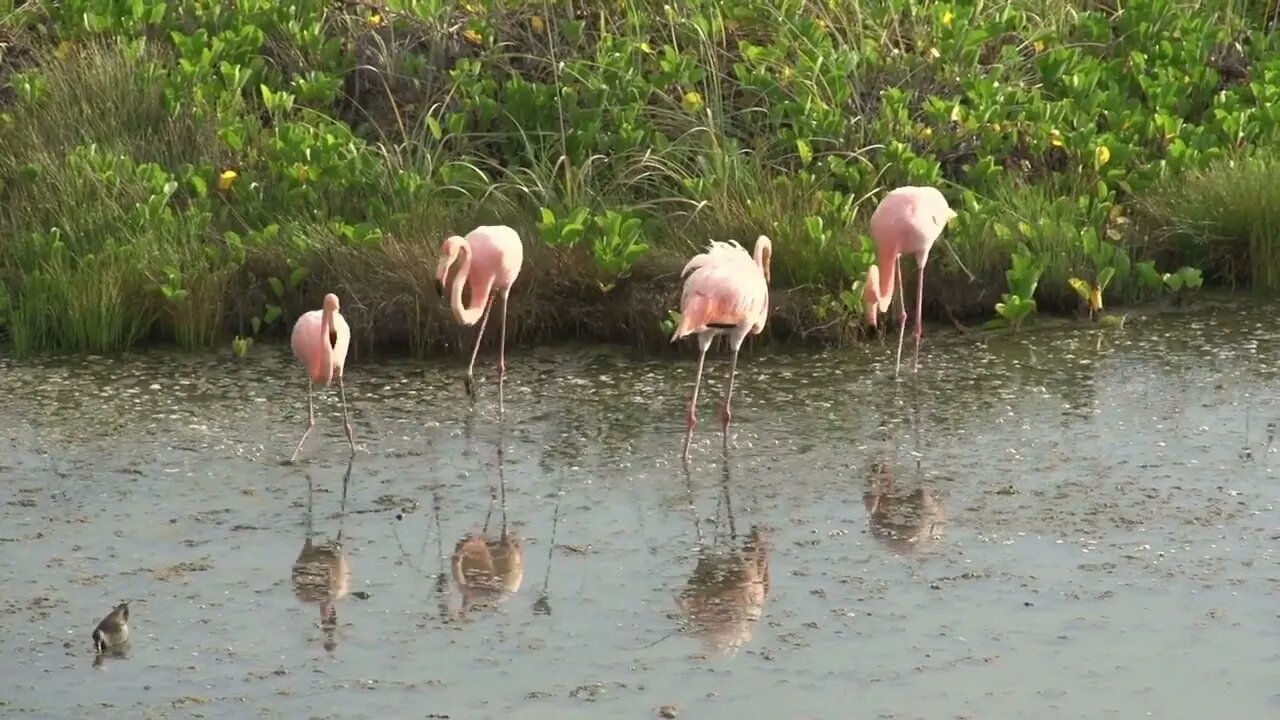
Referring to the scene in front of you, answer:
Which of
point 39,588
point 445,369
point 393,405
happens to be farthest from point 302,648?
point 445,369

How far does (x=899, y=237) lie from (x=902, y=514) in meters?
2.18

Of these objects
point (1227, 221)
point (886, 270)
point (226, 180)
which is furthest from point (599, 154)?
point (1227, 221)

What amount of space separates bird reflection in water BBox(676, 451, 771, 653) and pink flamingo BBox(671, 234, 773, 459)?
1.03 meters

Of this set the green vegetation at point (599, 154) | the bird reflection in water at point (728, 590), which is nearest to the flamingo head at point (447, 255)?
the green vegetation at point (599, 154)

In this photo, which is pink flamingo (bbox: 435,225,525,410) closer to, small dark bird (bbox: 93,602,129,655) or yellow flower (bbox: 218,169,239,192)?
yellow flower (bbox: 218,169,239,192)

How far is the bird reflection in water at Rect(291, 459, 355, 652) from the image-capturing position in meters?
5.76

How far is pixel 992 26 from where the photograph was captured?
11023mm

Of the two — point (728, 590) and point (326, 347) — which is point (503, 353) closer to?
point (326, 347)

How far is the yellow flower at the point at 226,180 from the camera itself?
998 centimetres

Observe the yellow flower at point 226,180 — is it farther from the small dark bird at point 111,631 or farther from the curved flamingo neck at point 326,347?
the small dark bird at point 111,631

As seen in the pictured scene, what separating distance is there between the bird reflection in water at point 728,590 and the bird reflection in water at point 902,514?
0.38 meters

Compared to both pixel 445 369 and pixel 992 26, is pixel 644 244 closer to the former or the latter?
pixel 445 369

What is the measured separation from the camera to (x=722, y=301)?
7.52 metres

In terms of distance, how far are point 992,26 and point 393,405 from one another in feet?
14.5
